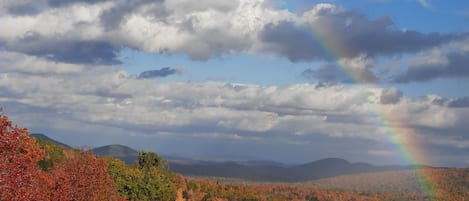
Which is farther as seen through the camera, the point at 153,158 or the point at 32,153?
the point at 153,158

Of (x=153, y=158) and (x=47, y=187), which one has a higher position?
(x=153, y=158)

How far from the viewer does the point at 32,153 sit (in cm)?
3042

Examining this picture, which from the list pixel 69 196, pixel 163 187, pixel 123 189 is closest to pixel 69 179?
pixel 69 196

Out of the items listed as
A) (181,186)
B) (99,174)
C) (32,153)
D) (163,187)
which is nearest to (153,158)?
(181,186)

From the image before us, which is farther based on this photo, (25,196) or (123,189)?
(123,189)

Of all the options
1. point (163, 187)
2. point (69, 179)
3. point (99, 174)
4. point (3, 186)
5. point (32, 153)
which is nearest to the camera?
point (3, 186)

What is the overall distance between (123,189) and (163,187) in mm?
11716

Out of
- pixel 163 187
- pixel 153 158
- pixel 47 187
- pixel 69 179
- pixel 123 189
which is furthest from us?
pixel 153 158

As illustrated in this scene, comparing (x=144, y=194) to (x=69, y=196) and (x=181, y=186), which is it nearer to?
(x=181, y=186)

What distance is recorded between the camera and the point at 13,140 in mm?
29109

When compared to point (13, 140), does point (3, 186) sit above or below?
below

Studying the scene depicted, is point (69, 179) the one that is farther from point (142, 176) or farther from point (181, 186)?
point (181, 186)

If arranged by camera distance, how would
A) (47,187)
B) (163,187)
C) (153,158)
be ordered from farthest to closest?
(153,158)
(163,187)
(47,187)

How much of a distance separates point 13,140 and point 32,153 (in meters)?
1.58
